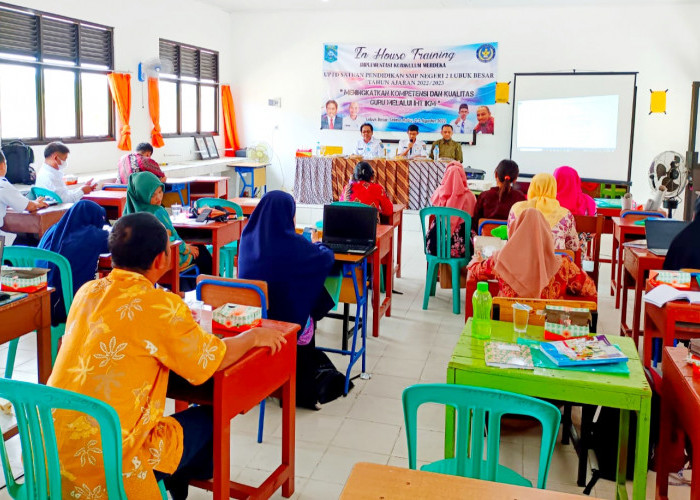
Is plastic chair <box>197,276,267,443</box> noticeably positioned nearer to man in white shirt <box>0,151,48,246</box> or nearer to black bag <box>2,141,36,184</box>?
man in white shirt <box>0,151,48,246</box>

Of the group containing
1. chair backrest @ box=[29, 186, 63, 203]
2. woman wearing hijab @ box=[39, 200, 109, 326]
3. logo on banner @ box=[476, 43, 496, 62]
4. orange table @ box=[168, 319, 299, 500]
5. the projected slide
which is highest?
logo on banner @ box=[476, 43, 496, 62]

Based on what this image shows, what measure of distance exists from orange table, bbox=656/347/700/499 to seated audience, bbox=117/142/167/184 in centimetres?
521

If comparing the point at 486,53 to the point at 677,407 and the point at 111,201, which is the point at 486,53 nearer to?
the point at 111,201

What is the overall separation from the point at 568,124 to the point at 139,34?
6267mm

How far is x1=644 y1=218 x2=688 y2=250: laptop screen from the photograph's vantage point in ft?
14.1

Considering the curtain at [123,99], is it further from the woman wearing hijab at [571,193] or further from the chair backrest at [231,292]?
the chair backrest at [231,292]

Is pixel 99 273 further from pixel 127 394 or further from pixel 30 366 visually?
pixel 127 394

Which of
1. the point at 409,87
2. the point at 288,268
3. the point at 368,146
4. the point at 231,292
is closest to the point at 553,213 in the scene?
the point at 288,268

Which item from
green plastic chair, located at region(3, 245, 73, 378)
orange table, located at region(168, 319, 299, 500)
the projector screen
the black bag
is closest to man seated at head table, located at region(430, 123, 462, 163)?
the projector screen

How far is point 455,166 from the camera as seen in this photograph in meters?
5.82

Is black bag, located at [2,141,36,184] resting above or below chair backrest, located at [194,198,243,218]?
above

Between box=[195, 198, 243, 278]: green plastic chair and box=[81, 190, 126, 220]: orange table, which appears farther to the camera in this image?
box=[81, 190, 126, 220]: orange table

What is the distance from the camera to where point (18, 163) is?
21.4 ft

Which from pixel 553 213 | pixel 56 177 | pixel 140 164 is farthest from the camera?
pixel 140 164
